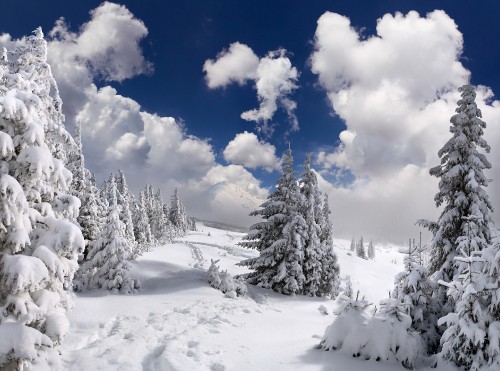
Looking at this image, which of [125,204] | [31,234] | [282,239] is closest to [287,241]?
[282,239]

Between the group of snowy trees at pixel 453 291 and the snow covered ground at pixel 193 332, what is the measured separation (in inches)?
34.5

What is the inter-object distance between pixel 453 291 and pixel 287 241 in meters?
16.1

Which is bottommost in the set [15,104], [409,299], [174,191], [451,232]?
[409,299]

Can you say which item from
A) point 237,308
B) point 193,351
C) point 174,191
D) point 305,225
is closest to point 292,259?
point 305,225

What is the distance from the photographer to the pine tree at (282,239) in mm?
26031

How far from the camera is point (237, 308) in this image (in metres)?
17.6

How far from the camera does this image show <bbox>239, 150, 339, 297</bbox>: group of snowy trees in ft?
85.7

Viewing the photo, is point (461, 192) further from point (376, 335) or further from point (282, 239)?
point (282, 239)

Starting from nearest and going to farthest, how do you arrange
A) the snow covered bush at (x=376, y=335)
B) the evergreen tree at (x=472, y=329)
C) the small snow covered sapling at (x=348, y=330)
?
the evergreen tree at (x=472, y=329) → the snow covered bush at (x=376, y=335) → the small snow covered sapling at (x=348, y=330)

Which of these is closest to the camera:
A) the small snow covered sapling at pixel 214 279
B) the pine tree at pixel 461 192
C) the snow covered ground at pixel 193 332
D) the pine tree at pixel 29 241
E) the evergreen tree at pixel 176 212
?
the pine tree at pixel 29 241

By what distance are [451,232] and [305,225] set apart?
10886mm

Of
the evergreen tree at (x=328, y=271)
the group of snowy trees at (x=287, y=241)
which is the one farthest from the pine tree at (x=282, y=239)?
the evergreen tree at (x=328, y=271)

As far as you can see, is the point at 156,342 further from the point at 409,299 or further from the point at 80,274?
the point at 80,274

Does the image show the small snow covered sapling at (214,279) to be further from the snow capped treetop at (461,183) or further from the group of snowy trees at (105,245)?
the snow capped treetop at (461,183)
